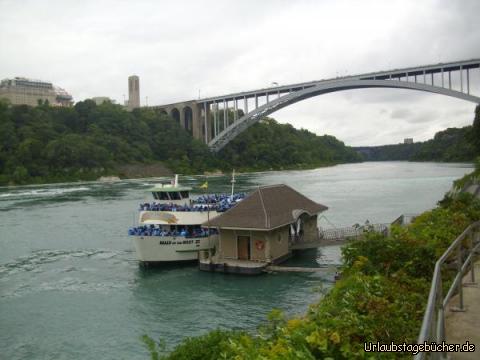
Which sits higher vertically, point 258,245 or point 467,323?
point 467,323

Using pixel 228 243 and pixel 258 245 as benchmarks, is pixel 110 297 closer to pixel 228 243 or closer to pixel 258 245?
pixel 228 243

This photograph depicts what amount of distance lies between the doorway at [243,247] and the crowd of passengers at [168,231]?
220cm

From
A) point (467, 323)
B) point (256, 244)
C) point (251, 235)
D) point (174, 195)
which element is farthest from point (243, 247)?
point (467, 323)

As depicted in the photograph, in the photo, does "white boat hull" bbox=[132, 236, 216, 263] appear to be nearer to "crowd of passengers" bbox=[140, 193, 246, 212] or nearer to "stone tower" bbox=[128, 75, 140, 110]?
"crowd of passengers" bbox=[140, 193, 246, 212]

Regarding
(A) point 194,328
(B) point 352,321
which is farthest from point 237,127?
(B) point 352,321

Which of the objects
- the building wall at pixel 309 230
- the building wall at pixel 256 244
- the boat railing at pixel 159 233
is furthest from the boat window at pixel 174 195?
the building wall at pixel 309 230

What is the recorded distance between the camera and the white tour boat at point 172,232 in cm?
2044

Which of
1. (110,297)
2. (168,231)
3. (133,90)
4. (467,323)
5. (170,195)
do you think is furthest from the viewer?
(133,90)

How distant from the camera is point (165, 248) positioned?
67.2 feet

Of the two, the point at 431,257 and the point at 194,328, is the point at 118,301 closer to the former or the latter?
the point at 194,328

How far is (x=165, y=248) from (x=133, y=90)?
13806 centimetres

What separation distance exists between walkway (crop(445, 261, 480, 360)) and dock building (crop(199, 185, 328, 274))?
481 inches

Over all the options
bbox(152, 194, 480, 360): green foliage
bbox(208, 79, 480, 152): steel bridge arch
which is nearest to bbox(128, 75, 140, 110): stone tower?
bbox(208, 79, 480, 152): steel bridge arch

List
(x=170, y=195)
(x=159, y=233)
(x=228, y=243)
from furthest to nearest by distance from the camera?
(x=170, y=195) → (x=159, y=233) → (x=228, y=243)
